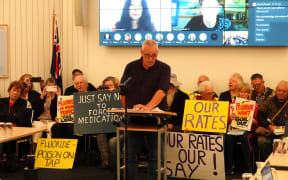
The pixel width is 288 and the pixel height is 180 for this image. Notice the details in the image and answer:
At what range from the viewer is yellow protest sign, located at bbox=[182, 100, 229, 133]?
625 cm

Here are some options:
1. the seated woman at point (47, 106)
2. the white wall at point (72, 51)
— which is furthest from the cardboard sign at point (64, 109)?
the white wall at point (72, 51)

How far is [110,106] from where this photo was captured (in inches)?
250

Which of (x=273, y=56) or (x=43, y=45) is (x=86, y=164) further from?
(x=273, y=56)

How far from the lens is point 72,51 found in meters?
9.35

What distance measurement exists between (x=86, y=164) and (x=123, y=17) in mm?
2974

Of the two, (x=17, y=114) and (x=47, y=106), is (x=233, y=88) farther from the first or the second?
(x=17, y=114)

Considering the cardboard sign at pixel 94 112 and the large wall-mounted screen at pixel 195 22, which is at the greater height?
the large wall-mounted screen at pixel 195 22

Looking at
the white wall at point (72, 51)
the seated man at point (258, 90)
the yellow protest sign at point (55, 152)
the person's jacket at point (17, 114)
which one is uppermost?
the white wall at point (72, 51)

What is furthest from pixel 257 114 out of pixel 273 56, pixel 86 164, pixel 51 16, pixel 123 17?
pixel 51 16

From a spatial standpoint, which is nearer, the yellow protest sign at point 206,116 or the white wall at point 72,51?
the yellow protest sign at point 206,116

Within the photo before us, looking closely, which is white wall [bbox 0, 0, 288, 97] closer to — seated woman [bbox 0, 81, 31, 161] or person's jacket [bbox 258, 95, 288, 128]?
person's jacket [bbox 258, 95, 288, 128]

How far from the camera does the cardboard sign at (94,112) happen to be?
20.9ft

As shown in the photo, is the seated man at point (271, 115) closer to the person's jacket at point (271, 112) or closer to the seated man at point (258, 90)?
the person's jacket at point (271, 112)

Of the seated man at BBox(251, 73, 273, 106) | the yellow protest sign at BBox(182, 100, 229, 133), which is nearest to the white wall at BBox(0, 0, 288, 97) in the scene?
the seated man at BBox(251, 73, 273, 106)
